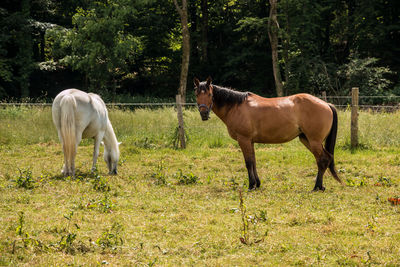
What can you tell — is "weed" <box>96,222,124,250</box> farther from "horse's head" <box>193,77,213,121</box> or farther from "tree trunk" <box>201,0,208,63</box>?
"tree trunk" <box>201,0,208,63</box>

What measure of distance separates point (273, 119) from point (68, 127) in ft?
11.5

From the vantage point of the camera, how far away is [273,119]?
6.73 m

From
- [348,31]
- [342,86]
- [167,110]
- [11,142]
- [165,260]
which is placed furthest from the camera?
[348,31]

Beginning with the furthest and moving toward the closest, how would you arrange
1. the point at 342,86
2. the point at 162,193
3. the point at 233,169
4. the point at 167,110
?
the point at 342,86
the point at 167,110
the point at 233,169
the point at 162,193

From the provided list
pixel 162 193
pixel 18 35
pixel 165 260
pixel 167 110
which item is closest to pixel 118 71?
pixel 18 35

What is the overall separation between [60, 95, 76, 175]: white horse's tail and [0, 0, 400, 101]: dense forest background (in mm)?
14847

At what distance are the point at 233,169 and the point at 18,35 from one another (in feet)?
65.5

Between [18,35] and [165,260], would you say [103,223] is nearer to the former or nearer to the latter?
[165,260]

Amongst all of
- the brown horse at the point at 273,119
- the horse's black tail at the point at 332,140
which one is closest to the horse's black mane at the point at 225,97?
the brown horse at the point at 273,119

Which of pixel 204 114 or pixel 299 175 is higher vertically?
pixel 204 114

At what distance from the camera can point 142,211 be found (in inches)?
213

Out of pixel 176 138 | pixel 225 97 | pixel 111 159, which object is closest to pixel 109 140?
pixel 111 159

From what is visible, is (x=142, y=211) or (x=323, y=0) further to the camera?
(x=323, y=0)

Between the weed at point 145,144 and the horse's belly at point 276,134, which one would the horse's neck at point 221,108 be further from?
the weed at point 145,144
